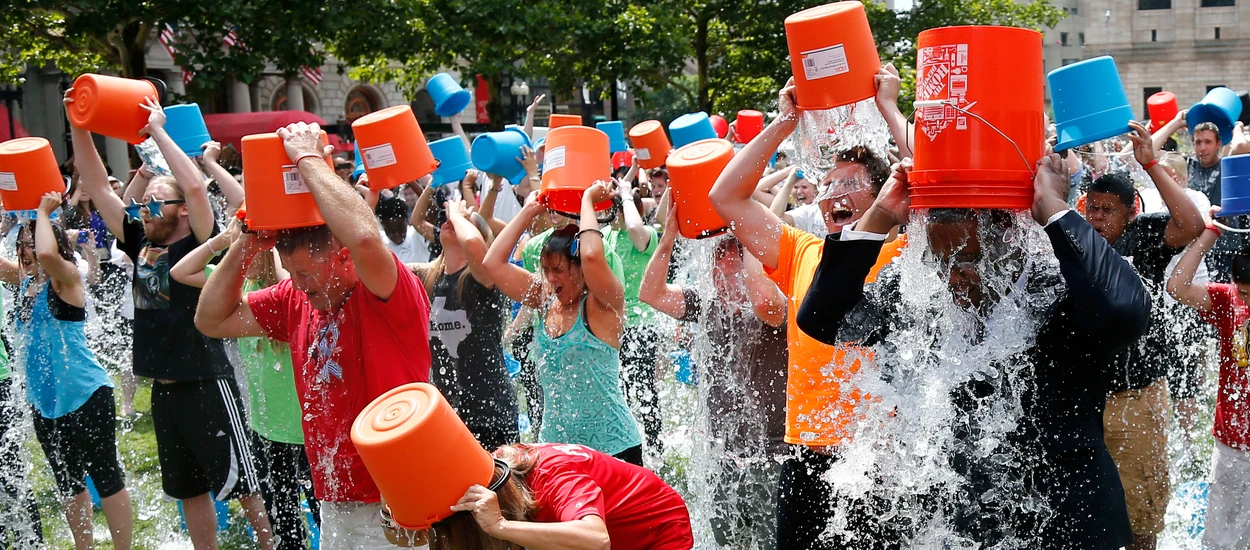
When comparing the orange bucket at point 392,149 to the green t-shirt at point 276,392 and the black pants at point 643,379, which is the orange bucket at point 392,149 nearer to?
the green t-shirt at point 276,392

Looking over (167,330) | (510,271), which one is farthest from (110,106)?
(510,271)

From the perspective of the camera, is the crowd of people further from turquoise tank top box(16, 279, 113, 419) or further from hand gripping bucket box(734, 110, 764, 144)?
hand gripping bucket box(734, 110, 764, 144)

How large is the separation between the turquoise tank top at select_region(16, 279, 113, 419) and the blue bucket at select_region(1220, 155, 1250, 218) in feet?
16.5

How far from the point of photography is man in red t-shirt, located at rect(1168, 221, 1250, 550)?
4.54 meters

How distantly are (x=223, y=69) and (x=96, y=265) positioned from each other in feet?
29.7

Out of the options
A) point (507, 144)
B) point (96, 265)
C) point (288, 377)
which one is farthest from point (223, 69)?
point (288, 377)

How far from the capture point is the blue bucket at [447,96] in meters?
8.76

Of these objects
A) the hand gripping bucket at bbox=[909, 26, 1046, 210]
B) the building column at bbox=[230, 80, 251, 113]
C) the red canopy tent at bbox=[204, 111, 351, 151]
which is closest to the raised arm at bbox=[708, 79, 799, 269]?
the hand gripping bucket at bbox=[909, 26, 1046, 210]

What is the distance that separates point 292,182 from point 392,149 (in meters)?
0.70

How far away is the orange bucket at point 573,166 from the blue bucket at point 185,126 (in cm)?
218

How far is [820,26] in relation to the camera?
314 cm

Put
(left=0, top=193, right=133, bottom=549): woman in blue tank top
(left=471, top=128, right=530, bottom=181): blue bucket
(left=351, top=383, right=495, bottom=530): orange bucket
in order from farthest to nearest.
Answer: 1. (left=471, top=128, right=530, bottom=181): blue bucket
2. (left=0, top=193, right=133, bottom=549): woman in blue tank top
3. (left=351, top=383, right=495, bottom=530): orange bucket

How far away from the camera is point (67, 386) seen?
5.47 metres

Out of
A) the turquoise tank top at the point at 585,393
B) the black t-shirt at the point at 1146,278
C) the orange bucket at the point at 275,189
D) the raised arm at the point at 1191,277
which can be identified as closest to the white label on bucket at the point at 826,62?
the orange bucket at the point at 275,189
